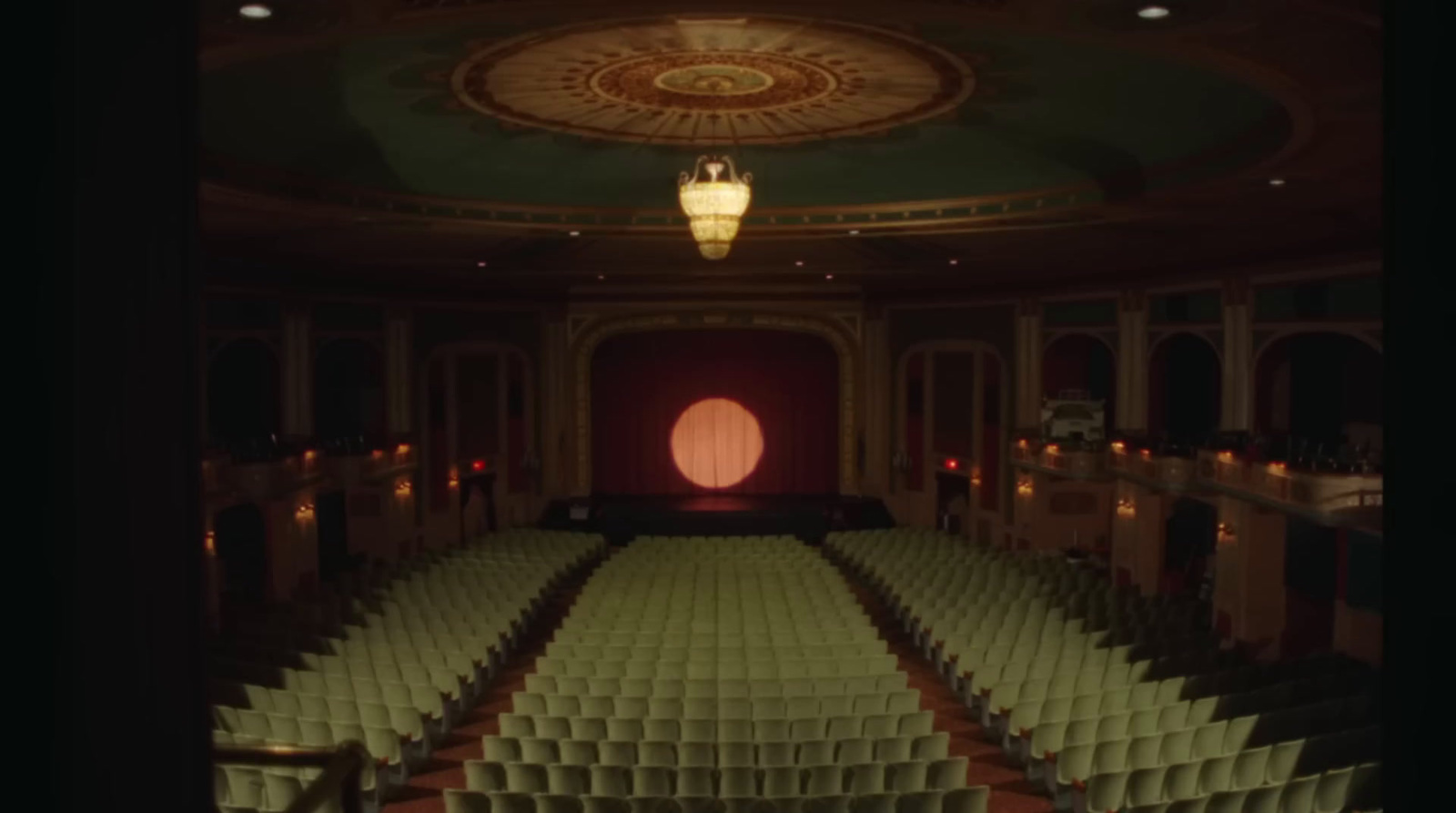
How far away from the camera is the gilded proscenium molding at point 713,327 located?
94.4 ft

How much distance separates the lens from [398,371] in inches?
996

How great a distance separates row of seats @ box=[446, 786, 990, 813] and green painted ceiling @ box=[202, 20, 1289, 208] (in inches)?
228

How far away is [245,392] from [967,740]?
1755 centimetres

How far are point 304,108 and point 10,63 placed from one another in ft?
32.2

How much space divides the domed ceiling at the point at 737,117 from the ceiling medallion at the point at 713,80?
Answer: 3cm

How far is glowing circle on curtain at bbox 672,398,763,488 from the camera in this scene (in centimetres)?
3170

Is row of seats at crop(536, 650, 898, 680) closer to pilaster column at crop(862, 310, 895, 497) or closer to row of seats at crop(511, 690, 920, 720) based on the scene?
row of seats at crop(511, 690, 920, 720)

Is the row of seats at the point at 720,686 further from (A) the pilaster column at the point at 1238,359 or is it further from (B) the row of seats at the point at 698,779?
(A) the pilaster column at the point at 1238,359

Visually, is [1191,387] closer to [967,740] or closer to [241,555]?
[967,740]

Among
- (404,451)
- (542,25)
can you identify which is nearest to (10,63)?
(542,25)

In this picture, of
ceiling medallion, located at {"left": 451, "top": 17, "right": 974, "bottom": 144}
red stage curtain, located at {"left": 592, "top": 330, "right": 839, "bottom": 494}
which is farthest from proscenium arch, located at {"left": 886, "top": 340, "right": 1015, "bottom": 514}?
ceiling medallion, located at {"left": 451, "top": 17, "right": 974, "bottom": 144}

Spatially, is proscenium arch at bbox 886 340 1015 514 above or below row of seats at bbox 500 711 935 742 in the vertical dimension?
above

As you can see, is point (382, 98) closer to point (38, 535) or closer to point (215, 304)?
point (38, 535)

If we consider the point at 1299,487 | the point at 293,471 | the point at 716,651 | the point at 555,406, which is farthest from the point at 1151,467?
the point at 293,471
